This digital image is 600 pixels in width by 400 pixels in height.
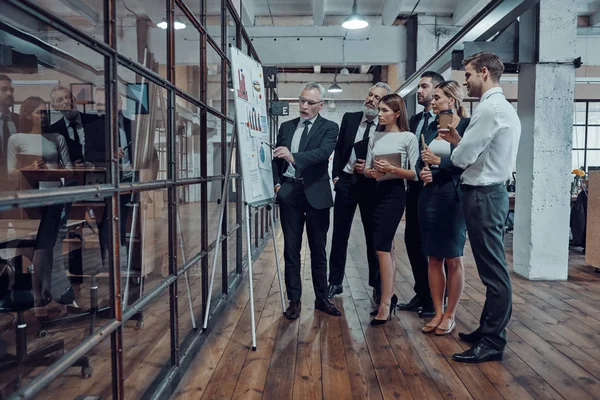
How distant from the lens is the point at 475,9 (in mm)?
7293

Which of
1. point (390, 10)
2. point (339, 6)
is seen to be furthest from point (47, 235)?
point (339, 6)

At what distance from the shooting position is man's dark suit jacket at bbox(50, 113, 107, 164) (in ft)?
7.08

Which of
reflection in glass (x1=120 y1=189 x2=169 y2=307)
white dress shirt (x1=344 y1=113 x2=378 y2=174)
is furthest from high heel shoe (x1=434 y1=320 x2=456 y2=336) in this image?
reflection in glass (x1=120 y1=189 x2=169 y2=307)

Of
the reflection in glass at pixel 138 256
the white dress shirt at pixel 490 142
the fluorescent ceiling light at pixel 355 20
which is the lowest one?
the reflection in glass at pixel 138 256

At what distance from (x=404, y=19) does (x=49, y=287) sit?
8.00 m

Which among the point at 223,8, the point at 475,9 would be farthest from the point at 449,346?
the point at 475,9

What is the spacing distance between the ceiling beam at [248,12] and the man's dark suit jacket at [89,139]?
16.7ft

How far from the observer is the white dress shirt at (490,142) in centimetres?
227

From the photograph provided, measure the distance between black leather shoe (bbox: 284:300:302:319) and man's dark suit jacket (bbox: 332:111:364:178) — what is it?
97cm

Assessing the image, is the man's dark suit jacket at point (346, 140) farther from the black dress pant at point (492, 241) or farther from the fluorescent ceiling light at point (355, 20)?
the fluorescent ceiling light at point (355, 20)

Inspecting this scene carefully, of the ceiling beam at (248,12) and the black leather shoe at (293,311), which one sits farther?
the ceiling beam at (248,12)

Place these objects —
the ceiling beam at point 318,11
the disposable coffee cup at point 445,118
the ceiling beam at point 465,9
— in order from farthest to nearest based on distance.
Result: the ceiling beam at point 465,9 → the ceiling beam at point 318,11 → the disposable coffee cup at point 445,118

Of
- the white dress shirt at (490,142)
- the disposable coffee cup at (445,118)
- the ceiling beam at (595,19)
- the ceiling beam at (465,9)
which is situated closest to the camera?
the white dress shirt at (490,142)

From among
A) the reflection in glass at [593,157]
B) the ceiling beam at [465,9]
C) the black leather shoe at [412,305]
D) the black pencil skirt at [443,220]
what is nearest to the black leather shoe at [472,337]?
the black pencil skirt at [443,220]
